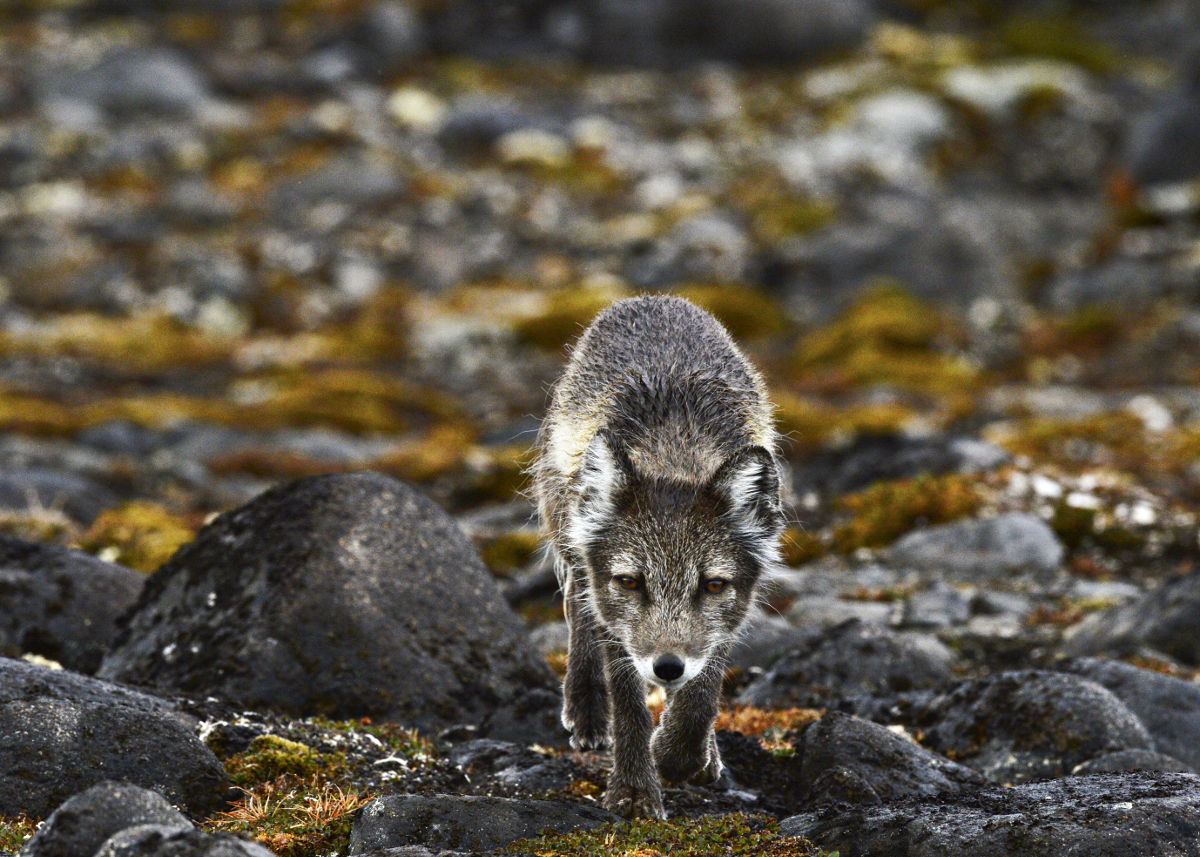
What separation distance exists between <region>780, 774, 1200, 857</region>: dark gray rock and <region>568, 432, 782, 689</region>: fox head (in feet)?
4.55

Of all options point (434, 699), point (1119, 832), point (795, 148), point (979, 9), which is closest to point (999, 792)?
point (1119, 832)

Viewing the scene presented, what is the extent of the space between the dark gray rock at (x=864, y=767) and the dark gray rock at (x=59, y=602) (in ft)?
21.6

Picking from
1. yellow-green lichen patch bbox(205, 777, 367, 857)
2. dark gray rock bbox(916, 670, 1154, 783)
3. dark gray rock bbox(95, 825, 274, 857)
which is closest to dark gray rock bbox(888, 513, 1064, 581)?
dark gray rock bbox(916, 670, 1154, 783)

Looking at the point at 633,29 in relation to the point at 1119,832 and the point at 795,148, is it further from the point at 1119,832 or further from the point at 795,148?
the point at 1119,832

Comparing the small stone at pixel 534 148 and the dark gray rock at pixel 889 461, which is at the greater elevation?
the small stone at pixel 534 148

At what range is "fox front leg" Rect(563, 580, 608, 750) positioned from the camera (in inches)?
387

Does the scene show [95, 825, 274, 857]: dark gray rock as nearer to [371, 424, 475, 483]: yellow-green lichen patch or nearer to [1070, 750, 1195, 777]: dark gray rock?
[1070, 750, 1195, 777]: dark gray rock

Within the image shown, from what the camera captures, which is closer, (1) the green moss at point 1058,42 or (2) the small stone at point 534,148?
(2) the small stone at point 534,148

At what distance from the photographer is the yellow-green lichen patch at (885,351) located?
33.2 meters

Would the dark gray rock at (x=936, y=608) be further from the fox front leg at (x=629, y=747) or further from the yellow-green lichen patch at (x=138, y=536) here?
the yellow-green lichen patch at (x=138, y=536)

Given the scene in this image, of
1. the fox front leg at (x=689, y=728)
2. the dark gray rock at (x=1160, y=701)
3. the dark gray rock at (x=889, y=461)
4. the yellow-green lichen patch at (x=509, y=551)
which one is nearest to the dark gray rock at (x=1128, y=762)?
the dark gray rock at (x=1160, y=701)

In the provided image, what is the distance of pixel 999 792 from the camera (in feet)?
26.4

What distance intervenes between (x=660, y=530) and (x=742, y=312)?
31.5 meters

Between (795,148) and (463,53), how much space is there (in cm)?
1969
